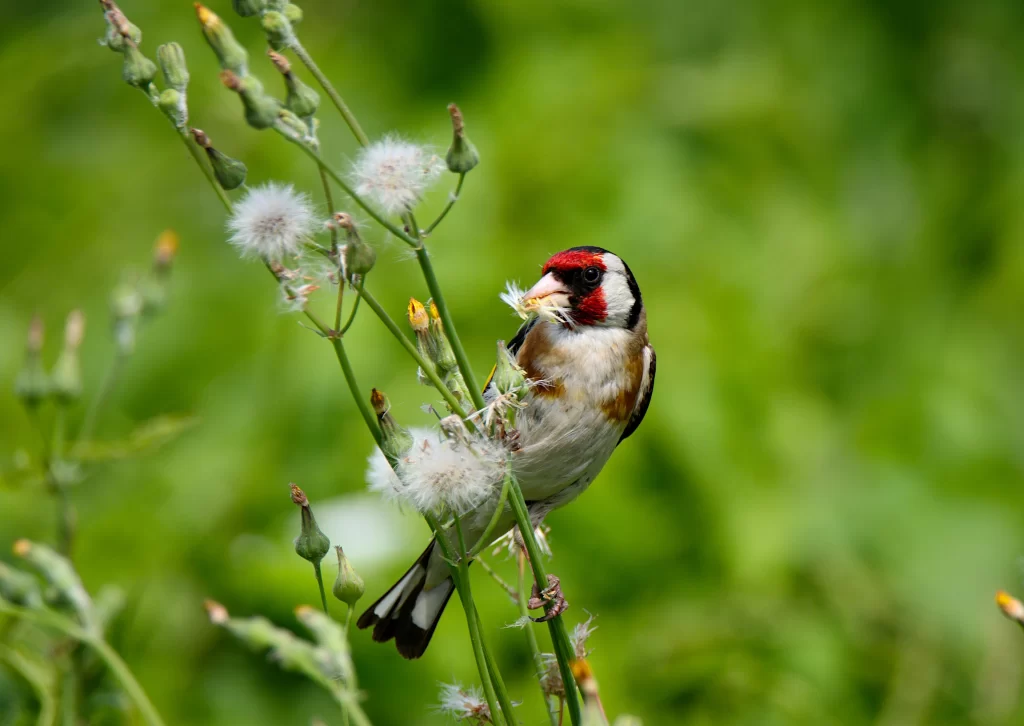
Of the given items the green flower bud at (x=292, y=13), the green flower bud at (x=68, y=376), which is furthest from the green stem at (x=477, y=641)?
the green flower bud at (x=68, y=376)

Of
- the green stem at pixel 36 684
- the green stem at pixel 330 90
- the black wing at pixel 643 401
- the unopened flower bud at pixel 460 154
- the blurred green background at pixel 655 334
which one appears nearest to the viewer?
the green stem at pixel 330 90

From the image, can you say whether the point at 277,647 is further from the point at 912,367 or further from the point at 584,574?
the point at 912,367

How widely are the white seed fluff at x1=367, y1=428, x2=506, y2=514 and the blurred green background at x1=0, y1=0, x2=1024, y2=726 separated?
134 cm

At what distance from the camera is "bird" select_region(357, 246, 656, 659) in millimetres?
1598

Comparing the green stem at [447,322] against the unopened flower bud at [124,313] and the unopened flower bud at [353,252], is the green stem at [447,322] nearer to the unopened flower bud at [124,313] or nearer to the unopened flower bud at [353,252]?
the unopened flower bud at [353,252]

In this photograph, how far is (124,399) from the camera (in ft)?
10.8

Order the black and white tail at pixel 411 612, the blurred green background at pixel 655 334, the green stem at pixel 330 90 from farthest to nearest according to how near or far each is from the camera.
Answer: the blurred green background at pixel 655 334, the black and white tail at pixel 411 612, the green stem at pixel 330 90

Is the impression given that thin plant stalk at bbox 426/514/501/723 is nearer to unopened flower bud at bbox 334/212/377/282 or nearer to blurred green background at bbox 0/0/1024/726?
unopened flower bud at bbox 334/212/377/282

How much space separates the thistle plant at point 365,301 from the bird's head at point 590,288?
1.73 ft

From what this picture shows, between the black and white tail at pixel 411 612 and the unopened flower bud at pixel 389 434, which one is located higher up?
the black and white tail at pixel 411 612

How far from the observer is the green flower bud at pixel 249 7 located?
880 millimetres

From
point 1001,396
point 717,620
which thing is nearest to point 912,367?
point 1001,396

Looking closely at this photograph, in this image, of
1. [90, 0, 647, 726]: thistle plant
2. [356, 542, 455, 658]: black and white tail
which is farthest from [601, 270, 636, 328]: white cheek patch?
[90, 0, 647, 726]: thistle plant

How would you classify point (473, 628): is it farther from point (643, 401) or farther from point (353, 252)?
point (643, 401)
